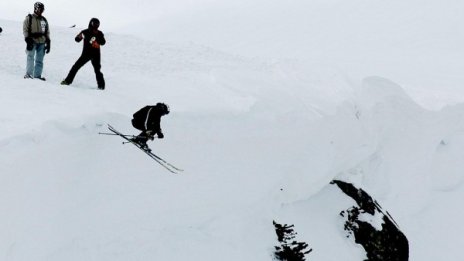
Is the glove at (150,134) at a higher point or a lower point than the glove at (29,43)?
lower

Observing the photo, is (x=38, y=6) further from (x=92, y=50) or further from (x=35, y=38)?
(x=92, y=50)

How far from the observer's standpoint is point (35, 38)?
8.03 metres

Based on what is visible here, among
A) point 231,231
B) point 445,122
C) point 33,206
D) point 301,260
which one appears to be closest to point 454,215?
point 445,122

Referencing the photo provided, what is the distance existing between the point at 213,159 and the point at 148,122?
103 cm

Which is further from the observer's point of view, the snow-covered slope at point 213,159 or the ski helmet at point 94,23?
the ski helmet at point 94,23

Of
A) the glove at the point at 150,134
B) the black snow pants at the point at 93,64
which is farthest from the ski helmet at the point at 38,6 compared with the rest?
the glove at the point at 150,134

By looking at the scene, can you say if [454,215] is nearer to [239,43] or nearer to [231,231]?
[231,231]

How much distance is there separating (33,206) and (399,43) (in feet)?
80.4

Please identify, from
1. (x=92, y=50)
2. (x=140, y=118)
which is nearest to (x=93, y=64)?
(x=92, y=50)

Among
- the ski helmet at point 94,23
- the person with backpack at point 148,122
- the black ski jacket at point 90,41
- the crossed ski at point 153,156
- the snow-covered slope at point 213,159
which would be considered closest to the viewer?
the snow-covered slope at point 213,159

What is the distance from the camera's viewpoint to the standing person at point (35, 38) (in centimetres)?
792

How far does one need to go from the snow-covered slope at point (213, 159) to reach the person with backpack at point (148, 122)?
11cm

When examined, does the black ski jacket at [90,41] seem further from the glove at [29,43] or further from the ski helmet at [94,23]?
the glove at [29,43]

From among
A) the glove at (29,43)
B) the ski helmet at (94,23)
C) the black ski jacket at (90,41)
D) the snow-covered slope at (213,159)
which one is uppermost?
the ski helmet at (94,23)
